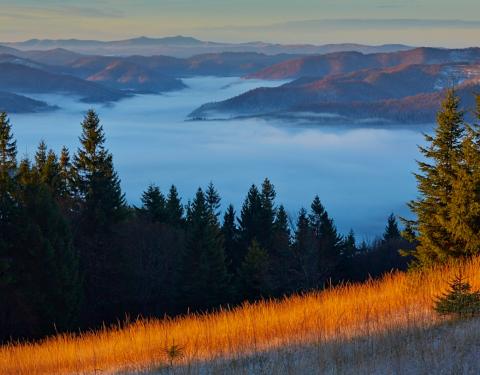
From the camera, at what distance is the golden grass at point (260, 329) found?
7.93 m

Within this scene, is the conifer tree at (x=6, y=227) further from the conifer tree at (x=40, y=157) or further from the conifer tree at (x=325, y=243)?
the conifer tree at (x=325, y=243)

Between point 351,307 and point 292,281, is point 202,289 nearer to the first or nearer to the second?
point 292,281


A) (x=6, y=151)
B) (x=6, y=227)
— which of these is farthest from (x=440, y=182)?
(x=6, y=151)

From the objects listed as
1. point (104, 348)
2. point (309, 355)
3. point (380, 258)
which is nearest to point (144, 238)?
point (380, 258)

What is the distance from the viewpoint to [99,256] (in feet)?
128

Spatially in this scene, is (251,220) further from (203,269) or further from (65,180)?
(65,180)

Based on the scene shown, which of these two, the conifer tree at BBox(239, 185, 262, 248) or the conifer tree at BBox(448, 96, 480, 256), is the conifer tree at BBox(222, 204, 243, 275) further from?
the conifer tree at BBox(448, 96, 480, 256)

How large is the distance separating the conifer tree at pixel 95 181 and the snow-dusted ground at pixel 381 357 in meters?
33.7

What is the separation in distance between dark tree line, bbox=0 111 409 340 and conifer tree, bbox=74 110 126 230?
0.07 m

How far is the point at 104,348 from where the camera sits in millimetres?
9578

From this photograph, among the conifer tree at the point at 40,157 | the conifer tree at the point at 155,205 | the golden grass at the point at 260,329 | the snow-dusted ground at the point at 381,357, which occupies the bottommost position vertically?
the conifer tree at the point at 155,205

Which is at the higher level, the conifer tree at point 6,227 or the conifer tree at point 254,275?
the conifer tree at point 6,227

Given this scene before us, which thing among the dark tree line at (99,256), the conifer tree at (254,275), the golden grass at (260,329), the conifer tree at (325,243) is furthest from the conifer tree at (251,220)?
the golden grass at (260,329)

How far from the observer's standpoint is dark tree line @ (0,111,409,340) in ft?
99.2
